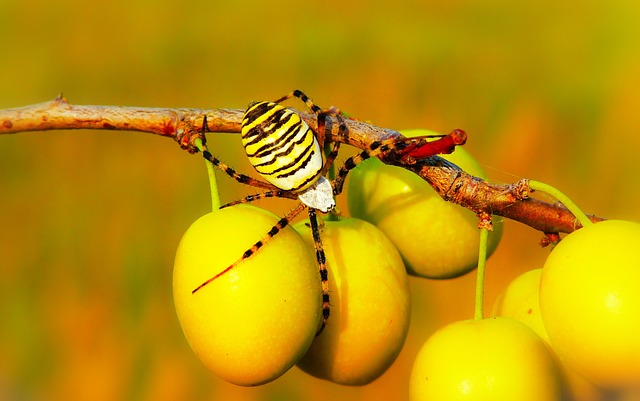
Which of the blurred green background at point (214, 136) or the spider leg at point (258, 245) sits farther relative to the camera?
the blurred green background at point (214, 136)

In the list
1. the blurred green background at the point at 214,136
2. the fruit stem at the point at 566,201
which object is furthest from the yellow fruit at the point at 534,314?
the blurred green background at the point at 214,136

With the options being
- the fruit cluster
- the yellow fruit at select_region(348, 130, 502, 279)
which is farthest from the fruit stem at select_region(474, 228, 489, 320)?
the yellow fruit at select_region(348, 130, 502, 279)

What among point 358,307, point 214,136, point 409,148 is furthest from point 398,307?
point 214,136

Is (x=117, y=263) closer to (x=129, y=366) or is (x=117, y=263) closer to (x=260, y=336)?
(x=129, y=366)

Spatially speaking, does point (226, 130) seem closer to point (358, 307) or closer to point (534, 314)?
point (358, 307)

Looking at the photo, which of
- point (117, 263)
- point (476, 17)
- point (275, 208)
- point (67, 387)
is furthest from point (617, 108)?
point (67, 387)

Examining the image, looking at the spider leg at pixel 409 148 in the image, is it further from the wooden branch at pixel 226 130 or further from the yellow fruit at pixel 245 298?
the yellow fruit at pixel 245 298
